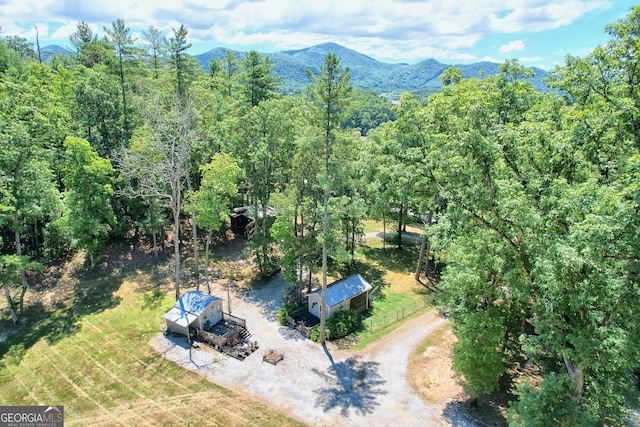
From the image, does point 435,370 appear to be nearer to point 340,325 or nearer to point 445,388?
point 445,388

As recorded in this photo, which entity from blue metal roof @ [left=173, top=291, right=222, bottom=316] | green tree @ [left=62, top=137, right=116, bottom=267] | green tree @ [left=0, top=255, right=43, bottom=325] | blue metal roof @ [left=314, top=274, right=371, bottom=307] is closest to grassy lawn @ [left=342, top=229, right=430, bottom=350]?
blue metal roof @ [left=314, top=274, right=371, bottom=307]

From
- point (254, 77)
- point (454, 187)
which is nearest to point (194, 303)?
point (454, 187)

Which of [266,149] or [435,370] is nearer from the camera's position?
[435,370]

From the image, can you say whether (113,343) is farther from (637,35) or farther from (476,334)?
(637,35)

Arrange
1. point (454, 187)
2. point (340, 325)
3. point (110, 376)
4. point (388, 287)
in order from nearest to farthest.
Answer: point (454, 187) < point (110, 376) < point (340, 325) < point (388, 287)

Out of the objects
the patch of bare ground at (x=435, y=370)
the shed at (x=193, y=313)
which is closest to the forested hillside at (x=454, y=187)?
the patch of bare ground at (x=435, y=370)

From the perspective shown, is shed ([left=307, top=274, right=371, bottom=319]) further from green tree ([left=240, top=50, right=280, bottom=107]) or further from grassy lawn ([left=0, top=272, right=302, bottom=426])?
green tree ([left=240, top=50, right=280, bottom=107])

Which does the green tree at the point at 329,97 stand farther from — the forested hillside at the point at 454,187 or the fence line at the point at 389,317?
the fence line at the point at 389,317
